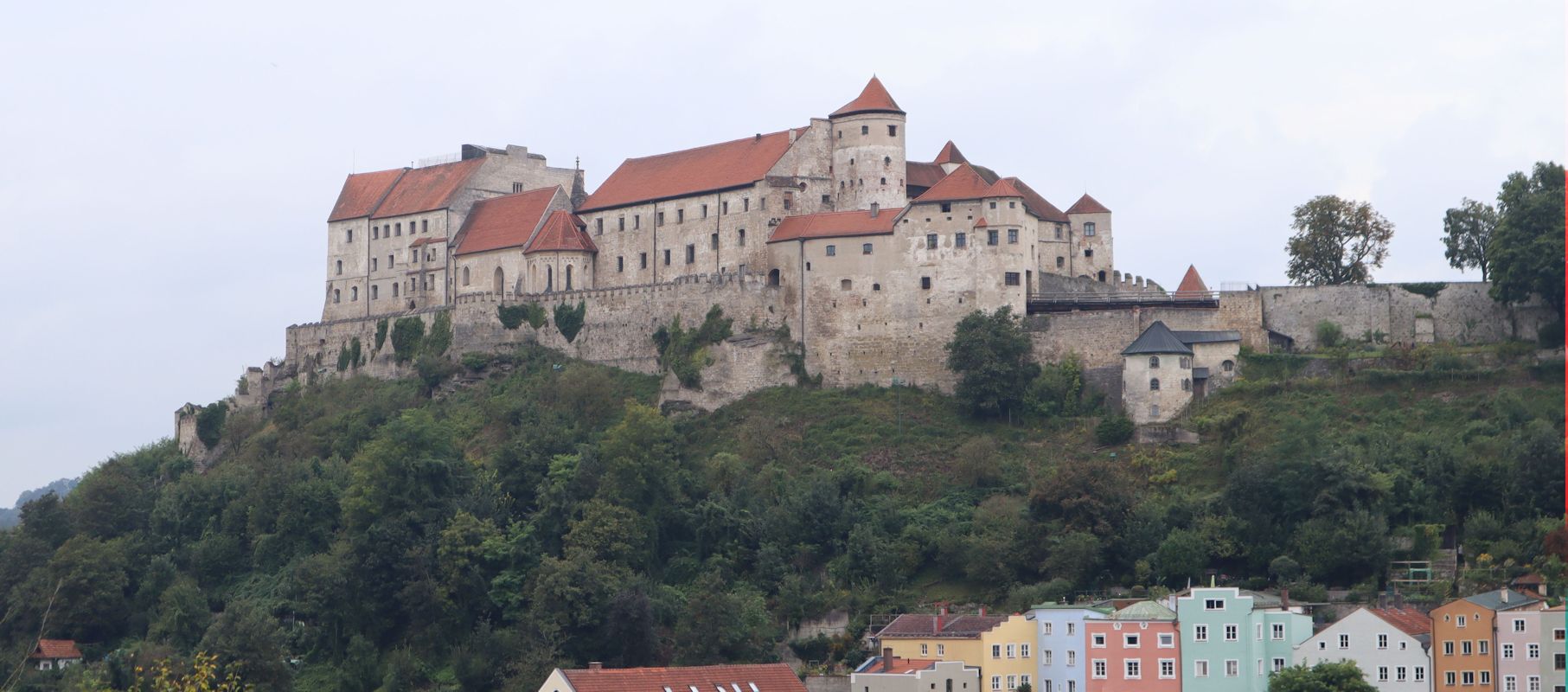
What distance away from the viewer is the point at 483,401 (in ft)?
307

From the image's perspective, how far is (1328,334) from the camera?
83.9m

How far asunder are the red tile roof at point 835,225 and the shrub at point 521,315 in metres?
10.7

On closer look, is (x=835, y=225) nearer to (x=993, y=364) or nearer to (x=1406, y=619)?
(x=993, y=364)

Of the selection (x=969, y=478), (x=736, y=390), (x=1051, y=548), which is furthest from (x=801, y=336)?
(x=1051, y=548)

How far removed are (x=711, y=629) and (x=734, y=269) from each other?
21.7 metres

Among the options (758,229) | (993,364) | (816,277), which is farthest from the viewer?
(758,229)

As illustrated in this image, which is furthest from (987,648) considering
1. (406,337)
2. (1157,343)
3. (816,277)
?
(406,337)

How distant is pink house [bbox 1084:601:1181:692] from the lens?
2717 inches

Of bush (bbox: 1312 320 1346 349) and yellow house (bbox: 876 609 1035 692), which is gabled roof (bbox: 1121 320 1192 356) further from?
yellow house (bbox: 876 609 1035 692)

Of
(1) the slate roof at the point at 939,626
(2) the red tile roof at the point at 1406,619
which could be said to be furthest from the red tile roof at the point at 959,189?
(2) the red tile roof at the point at 1406,619

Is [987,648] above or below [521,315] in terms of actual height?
below

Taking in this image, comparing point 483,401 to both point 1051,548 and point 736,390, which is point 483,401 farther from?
point 1051,548

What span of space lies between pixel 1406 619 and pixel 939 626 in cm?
1331

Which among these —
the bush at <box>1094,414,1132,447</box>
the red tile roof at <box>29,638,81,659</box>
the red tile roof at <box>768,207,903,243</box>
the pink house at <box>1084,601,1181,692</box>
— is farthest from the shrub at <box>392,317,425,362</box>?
the pink house at <box>1084,601,1181,692</box>
